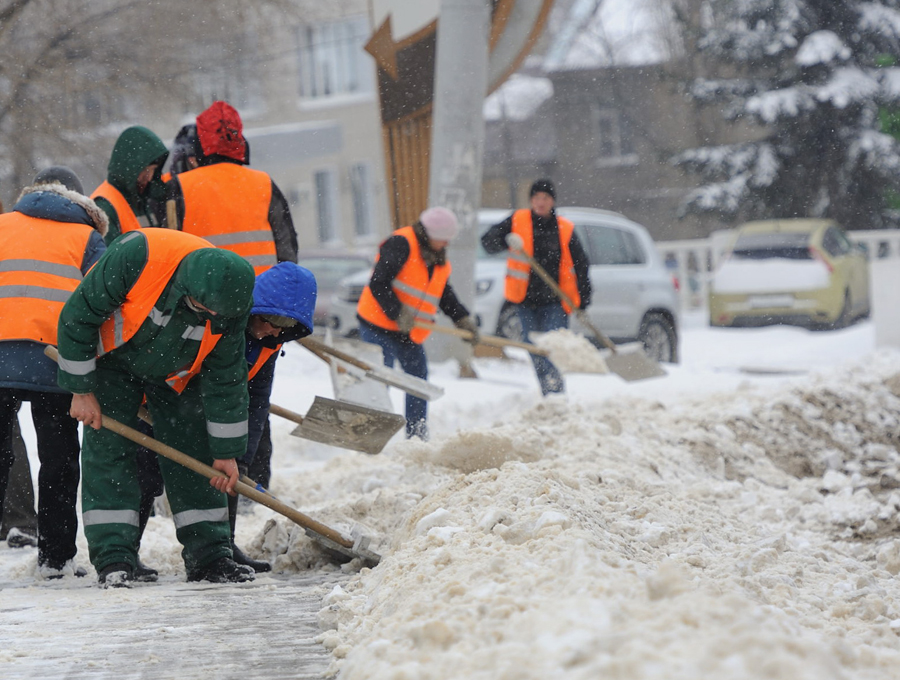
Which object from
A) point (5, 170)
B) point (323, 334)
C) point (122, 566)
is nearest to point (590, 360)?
point (323, 334)

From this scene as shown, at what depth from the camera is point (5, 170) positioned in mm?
13055

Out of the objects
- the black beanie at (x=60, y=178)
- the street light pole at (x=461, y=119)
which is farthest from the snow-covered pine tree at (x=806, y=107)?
the black beanie at (x=60, y=178)

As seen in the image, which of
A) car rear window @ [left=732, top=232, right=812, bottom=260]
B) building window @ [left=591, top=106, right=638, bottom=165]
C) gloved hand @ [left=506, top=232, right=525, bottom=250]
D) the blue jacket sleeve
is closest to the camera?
the blue jacket sleeve

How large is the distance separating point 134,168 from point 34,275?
0.64 meters

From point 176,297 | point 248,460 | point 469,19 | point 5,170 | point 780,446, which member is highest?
point 469,19

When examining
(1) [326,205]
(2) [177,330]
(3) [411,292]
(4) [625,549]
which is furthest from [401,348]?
(1) [326,205]

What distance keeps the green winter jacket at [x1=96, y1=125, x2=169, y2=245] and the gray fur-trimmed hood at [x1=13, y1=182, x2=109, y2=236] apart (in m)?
0.18

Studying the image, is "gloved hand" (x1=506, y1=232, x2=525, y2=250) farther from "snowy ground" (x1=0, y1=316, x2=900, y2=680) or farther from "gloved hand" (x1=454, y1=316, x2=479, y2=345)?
"snowy ground" (x1=0, y1=316, x2=900, y2=680)

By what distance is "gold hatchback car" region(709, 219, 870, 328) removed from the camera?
15156mm

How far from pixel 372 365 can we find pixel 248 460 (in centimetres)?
138

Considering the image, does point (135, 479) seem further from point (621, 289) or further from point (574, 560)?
point (621, 289)

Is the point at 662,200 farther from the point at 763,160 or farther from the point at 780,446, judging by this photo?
the point at 780,446

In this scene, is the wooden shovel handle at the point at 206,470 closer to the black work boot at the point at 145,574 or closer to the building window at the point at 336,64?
the black work boot at the point at 145,574

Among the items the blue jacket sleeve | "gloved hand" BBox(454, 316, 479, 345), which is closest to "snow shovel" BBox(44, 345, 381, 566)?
the blue jacket sleeve
